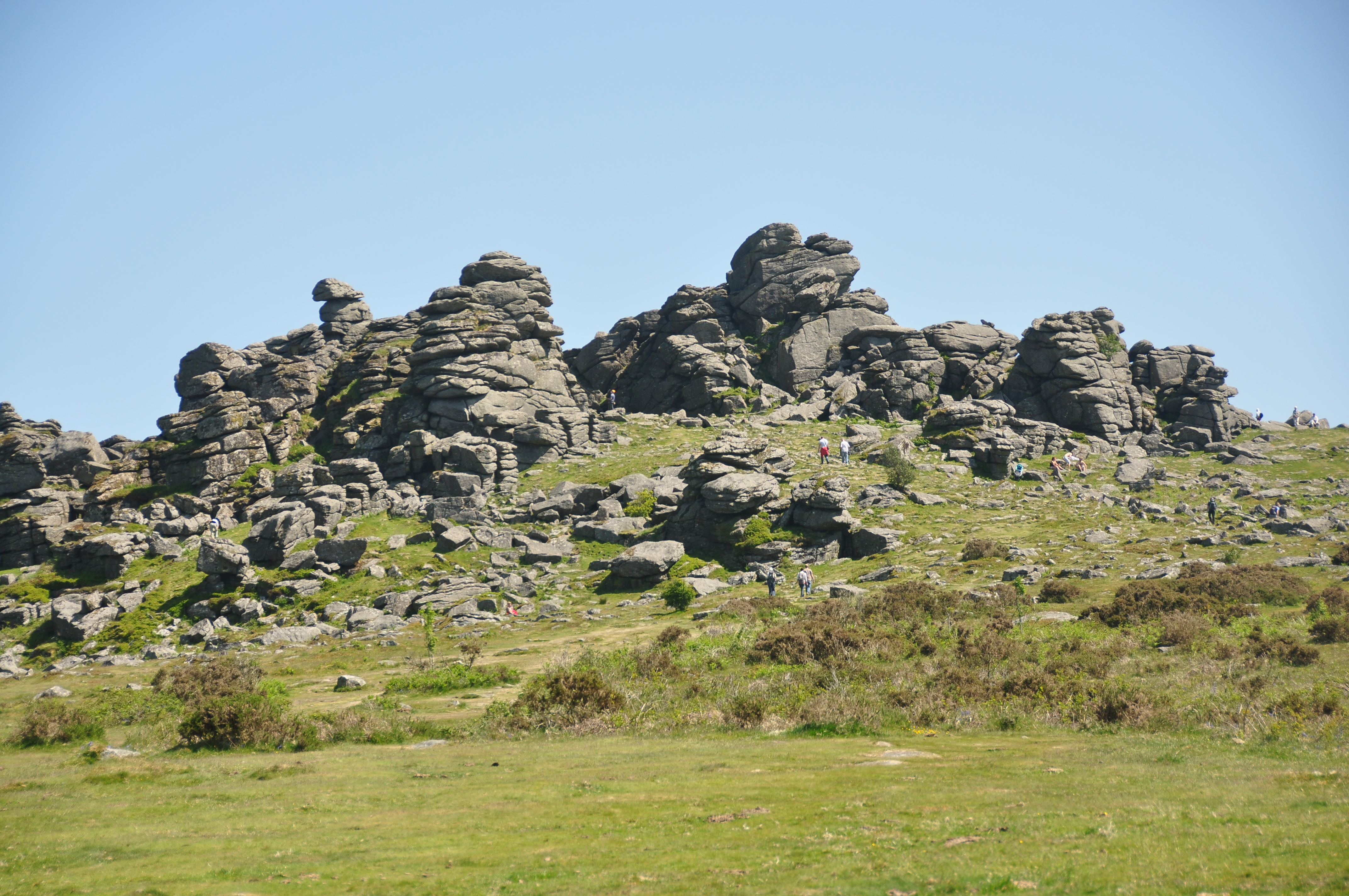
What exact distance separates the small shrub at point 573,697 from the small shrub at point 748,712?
136 inches

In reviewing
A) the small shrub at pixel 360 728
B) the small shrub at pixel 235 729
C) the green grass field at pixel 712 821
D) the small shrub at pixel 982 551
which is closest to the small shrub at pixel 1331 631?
the green grass field at pixel 712 821

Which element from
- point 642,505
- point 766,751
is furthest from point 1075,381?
point 766,751

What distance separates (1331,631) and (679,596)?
85.5 ft

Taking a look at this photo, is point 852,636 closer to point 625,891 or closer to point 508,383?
point 625,891

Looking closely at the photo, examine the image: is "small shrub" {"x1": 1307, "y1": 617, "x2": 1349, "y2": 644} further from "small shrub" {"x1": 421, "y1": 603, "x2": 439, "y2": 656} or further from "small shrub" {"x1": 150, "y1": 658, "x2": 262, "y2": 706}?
"small shrub" {"x1": 150, "y1": 658, "x2": 262, "y2": 706}

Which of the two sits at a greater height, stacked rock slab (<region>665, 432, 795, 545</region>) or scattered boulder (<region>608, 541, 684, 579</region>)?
stacked rock slab (<region>665, 432, 795, 545</region>)

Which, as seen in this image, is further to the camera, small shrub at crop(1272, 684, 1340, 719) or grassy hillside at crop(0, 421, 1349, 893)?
small shrub at crop(1272, 684, 1340, 719)

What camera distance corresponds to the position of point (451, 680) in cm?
3061

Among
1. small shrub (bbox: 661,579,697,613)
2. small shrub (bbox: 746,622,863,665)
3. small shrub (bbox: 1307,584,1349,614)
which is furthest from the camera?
small shrub (bbox: 661,579,697,613)

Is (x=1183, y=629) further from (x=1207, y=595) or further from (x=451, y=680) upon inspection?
(x=451, y=680)

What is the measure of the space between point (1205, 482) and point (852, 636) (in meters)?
48.0

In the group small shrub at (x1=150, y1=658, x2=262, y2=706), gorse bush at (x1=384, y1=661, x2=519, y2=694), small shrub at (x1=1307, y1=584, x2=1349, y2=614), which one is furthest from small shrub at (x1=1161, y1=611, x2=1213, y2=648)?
small shrub at (x1=150, y1=658, x2=262, y2=706)

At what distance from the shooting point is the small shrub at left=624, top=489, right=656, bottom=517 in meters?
58.6

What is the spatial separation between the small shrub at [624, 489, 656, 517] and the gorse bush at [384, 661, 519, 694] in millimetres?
27012
